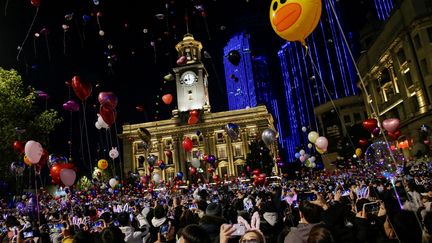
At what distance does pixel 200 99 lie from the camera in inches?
2741

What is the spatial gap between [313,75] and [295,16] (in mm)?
78270

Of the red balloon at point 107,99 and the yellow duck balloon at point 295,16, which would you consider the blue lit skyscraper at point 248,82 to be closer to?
the red balloon at point 107,99

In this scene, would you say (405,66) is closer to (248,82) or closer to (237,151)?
(237,151)

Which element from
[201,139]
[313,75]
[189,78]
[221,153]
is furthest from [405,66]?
[313,75]

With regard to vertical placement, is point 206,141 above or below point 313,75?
below

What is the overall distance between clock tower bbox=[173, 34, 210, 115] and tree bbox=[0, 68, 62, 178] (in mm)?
44425

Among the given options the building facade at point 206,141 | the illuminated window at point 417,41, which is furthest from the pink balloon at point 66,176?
the building facade at point 206,141

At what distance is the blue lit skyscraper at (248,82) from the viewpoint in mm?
94438

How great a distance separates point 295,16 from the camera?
6.05 m

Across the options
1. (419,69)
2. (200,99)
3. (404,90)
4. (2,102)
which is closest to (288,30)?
(2,102)

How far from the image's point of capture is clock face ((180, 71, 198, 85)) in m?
70.4

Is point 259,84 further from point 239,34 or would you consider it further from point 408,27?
point 408,27

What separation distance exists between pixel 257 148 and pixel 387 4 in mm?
24390

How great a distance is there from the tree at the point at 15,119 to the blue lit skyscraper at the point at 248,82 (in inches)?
2785
